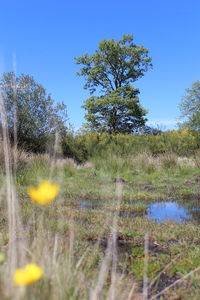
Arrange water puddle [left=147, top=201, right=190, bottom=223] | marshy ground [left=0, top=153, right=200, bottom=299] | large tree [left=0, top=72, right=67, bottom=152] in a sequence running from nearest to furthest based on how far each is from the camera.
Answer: marshy ground [left=0, top=153, right=200, bottom=299], water puddle [left=147, top=201, right=190, bottom=223], large tree [left=0, top=72, right=67, bottom=152]

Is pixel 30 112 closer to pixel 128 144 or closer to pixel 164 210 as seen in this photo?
pixel 128 144

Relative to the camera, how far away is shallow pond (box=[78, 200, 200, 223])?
4105 mm

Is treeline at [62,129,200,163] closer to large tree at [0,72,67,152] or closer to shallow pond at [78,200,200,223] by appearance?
large tree at [0,72,67,152]

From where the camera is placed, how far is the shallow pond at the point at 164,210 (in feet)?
13.5

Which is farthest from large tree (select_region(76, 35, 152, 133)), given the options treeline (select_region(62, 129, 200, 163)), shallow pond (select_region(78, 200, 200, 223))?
shallow pond (select_region(78, 200, 200, 223))

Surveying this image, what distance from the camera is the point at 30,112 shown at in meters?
14.2

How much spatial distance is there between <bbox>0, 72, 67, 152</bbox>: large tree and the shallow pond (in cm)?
935

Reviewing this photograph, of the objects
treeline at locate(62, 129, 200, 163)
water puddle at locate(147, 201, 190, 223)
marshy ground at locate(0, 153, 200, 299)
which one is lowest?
water puddle at locate(147, 201, 190, 223)

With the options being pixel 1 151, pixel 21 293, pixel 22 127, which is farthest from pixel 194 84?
pixel 21 293

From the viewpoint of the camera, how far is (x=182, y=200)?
5.64m

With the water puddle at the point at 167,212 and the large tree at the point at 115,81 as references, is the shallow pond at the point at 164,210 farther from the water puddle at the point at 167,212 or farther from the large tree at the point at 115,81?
the large tree at the point at 115,81

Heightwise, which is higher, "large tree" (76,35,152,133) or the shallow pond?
"large tree" (76,35,152,133)

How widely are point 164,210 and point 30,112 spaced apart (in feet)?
34.9

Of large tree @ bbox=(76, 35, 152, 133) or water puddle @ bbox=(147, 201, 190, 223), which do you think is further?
large tree @ bbox=(76, 35, 152, 133)
